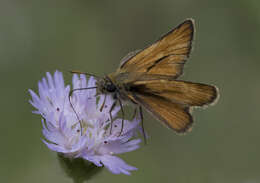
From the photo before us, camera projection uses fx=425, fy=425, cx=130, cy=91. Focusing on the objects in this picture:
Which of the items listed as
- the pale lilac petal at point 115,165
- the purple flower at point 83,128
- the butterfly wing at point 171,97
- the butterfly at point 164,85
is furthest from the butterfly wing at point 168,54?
the pale lilac petal at point 115,165

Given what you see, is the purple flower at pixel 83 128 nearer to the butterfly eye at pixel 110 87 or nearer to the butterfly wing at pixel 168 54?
the butterfly eye at pixel 110 87

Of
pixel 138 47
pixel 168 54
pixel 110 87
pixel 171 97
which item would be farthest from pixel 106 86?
pixel 138 47

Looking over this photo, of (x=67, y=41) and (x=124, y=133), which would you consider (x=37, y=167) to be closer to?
(x=124, y=133)

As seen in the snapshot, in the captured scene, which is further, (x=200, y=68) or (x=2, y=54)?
(x=200, y=68)

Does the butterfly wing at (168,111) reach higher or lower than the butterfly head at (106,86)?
lower

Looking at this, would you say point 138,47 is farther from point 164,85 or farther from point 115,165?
point 115,165

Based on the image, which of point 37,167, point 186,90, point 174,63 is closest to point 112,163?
point 186,90

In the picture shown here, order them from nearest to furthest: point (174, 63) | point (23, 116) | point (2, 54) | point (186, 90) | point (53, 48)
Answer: point (186, 90) → point (174, 63) → point (23, 116) → point (2, 54) → point (53, 48)
